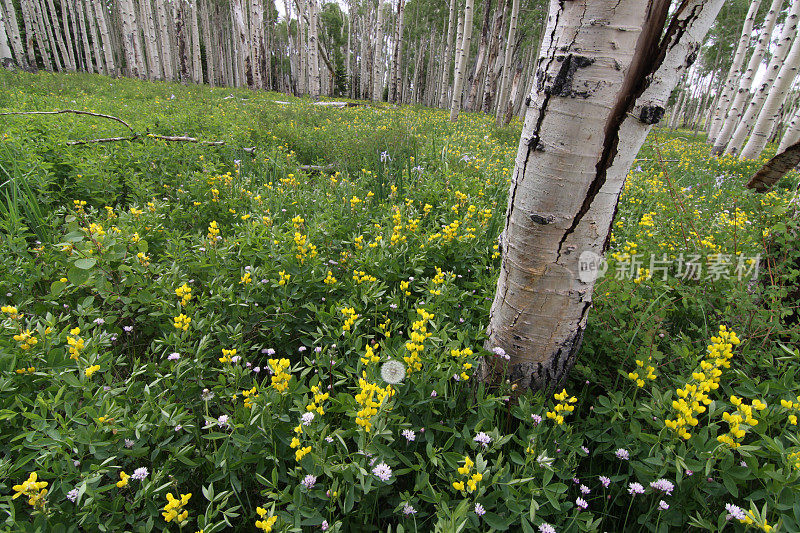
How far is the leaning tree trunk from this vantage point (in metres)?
1.32

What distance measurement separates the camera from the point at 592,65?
1.35 metres

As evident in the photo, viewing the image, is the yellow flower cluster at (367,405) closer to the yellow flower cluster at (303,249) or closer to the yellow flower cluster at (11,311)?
the yellow flower cluster at (303,249)

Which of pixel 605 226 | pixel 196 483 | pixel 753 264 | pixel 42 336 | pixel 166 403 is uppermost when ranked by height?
pixel 605 226

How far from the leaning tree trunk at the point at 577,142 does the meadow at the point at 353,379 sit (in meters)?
0.35

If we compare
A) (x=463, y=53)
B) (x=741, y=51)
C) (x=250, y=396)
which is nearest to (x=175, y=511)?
(x=250, y=396)

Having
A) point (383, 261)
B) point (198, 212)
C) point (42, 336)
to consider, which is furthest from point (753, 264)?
point (198, 212)

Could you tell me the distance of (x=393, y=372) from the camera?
67.0 inches

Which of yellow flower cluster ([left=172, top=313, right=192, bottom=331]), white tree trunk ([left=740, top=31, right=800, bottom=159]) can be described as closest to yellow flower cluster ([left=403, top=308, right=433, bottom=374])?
yellow flower cluster ([left=172, top=313, right=192, bottom=331])

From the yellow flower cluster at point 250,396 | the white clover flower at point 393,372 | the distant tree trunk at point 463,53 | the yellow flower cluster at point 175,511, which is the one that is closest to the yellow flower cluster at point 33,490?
the yellow flower cluster at point 175,511

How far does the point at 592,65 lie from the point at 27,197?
4114mm

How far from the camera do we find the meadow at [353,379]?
1367 millimetres

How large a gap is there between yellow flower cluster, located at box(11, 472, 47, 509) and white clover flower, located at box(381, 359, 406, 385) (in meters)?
1.17

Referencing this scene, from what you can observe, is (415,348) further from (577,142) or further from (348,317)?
(577,142)

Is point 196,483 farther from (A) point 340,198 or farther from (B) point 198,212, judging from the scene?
(A) point 340,198
